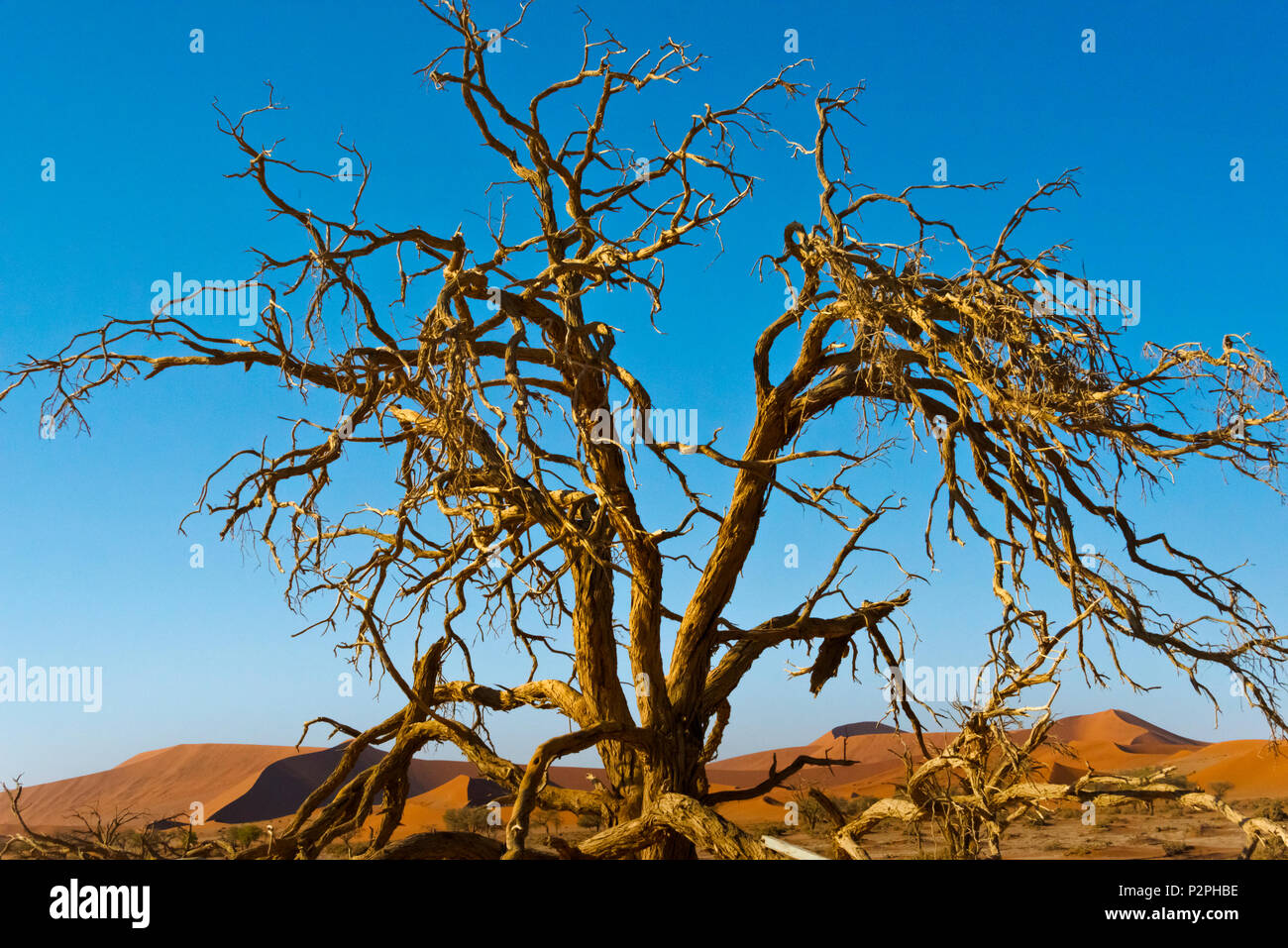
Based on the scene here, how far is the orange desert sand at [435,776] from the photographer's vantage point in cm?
2719

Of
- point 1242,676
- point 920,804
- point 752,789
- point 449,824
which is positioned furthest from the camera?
point 449,824

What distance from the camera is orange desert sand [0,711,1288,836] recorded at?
27.2m

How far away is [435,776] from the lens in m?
32.8

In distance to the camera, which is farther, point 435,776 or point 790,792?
point 435,776

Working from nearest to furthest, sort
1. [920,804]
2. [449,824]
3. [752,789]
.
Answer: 1. [920,804]
2. [752,789]
3. [449,824]

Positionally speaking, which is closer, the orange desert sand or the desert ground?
the desert ground

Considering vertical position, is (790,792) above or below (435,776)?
above

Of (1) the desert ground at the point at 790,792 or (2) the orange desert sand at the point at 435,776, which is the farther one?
(2) the orange desert sand at the point at 435,776

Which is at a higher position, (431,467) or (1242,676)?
(431,467)
